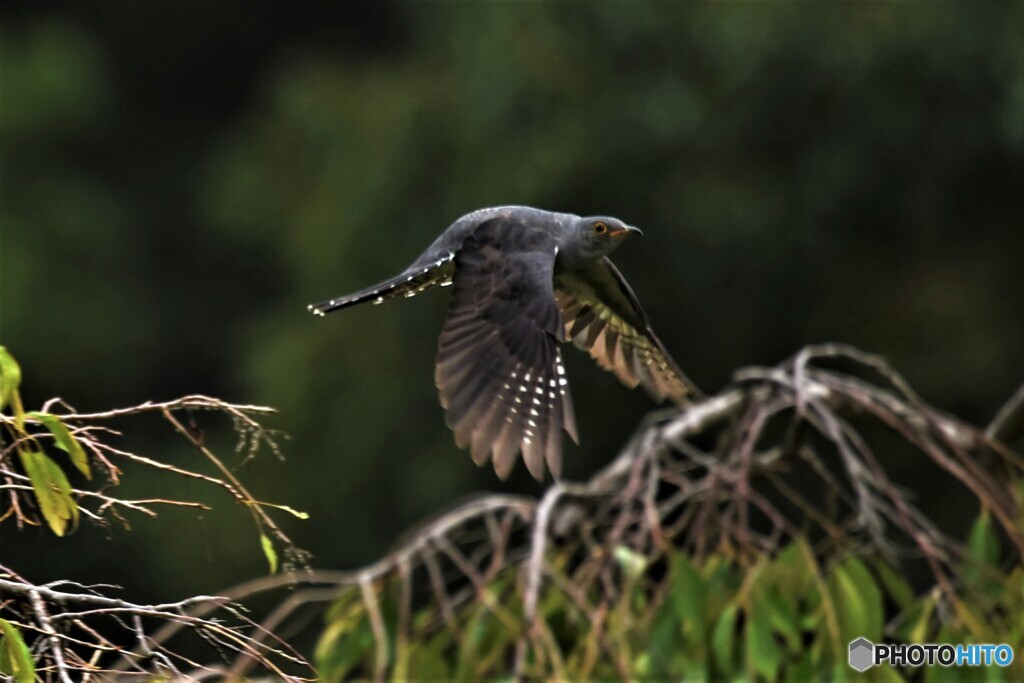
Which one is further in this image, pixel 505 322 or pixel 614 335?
pixel 614 335

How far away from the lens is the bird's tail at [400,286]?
2400 mm

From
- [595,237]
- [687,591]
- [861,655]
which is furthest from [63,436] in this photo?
[861,655]

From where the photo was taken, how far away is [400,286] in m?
2.50

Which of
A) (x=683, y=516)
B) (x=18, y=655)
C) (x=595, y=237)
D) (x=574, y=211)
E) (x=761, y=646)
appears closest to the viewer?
(x=18, y=655)

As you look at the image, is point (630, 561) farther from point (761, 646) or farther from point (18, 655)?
point (18, 655)

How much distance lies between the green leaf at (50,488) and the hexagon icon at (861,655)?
1777 mm

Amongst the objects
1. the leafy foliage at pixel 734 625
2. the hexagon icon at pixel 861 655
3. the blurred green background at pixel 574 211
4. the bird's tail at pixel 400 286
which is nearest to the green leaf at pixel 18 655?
the bird's tail at pixel 400 286

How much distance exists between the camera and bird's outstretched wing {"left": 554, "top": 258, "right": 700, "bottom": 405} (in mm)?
3168

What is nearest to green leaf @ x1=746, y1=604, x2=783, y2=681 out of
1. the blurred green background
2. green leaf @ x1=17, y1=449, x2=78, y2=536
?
green leaf @ x1=17, y1=449, x2=78, y2=536

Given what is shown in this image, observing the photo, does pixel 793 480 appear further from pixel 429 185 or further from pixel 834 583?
pixel 834 583

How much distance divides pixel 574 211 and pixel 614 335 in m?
3.60

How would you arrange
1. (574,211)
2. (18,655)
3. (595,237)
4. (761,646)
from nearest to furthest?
1. (18,655)
2. (595,237)
3. (761,646)
4. (574,211)

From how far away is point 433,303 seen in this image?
747 centimetres

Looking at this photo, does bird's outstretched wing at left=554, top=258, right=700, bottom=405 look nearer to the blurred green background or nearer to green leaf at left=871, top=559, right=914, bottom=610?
green leaf at left=871, top=559, right=914, bottom=610
